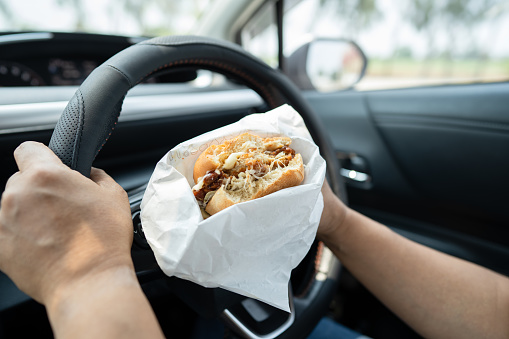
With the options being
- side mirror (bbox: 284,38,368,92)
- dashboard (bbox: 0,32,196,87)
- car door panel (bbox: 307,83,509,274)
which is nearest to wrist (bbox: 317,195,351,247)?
car door panel (bbox: 307,83,509,274)

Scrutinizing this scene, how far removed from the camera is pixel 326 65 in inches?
96.7

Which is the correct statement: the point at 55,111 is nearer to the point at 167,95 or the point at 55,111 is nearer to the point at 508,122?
the point at 167,95

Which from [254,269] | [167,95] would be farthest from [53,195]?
[167,95]

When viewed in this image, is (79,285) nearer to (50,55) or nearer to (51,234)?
(51,234)

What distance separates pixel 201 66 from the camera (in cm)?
89

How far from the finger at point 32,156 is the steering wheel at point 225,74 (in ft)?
0.20

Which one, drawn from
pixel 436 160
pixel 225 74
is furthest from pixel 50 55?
pixel 436 160

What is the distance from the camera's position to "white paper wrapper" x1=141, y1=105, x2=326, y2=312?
569 millimetres

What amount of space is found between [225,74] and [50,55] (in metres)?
0.99

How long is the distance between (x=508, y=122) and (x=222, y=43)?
1.23 meters

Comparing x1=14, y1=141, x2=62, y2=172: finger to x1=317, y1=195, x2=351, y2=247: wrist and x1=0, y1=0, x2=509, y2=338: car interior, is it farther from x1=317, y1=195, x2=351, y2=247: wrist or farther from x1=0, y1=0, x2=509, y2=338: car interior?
x1=317, y1=195, x2=351, y2=247: wrist

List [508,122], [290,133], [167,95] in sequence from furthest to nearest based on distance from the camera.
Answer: [508,122], [167,95], [290,133]

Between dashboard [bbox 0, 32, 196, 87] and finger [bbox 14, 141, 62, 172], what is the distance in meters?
1.03

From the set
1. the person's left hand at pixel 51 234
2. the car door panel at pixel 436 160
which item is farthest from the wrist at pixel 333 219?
the car door panel at pixel 436 160
